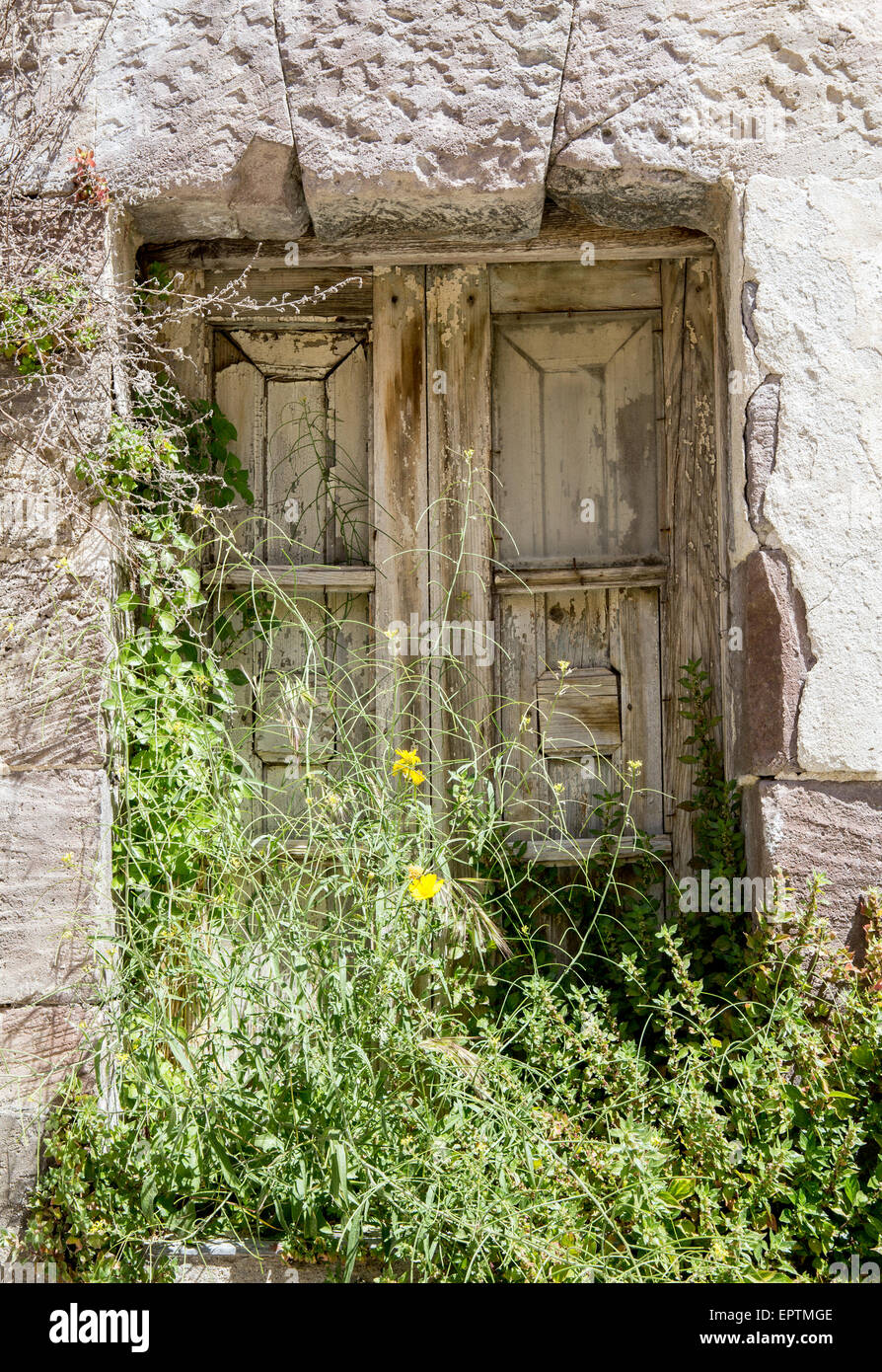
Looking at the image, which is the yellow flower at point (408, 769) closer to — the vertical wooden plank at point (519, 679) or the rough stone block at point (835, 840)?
the vertical wooden plank at point (519, 679)

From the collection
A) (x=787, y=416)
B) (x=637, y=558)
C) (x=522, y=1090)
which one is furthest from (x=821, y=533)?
(x=522, y=1090)

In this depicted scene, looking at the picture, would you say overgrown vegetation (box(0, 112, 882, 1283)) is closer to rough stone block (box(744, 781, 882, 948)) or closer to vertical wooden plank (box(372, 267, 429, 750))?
rough stone block (box(744, 781, 882, 948))

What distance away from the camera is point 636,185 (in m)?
2.41

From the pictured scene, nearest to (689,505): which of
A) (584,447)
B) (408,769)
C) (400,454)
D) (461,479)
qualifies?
(584,447)

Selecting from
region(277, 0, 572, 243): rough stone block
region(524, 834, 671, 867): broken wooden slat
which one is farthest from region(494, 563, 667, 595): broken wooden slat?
region(277, 0, 572, 243): rough stone block

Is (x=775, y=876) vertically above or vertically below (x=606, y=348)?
below

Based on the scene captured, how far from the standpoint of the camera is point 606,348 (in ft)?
9.40

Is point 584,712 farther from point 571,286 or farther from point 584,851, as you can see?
point 571,286

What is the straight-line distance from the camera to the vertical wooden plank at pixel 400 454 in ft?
9.23

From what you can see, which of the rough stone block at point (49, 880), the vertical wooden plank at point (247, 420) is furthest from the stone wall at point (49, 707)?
the vertical wooden plank at point (247, 420)

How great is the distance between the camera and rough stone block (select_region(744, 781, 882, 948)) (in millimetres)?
2295

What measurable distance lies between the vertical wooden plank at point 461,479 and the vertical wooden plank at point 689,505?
47 centimetres

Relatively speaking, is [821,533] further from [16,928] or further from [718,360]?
[16,928]

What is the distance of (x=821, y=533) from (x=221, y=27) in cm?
176
